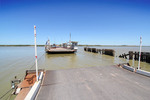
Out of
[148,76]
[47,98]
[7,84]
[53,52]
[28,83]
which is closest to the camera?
[47,98]

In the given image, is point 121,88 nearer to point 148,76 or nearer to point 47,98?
point 148,76

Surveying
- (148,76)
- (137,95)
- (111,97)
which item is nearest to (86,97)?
(111,97)

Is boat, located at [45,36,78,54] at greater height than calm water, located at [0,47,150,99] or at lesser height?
greater

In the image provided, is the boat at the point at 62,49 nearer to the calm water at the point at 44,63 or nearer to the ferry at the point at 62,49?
the ferry at the point at 62,49

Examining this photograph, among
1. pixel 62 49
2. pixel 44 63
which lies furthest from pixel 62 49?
pixel 44 63

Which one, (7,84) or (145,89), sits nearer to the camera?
(145,89)

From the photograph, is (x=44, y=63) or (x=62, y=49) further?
(x=62, y=49)

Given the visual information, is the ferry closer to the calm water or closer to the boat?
the boat

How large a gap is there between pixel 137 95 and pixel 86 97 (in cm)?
178

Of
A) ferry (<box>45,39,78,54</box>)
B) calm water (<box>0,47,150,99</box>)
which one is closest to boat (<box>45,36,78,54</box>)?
ferry (<box>45,39,78,54</box>)

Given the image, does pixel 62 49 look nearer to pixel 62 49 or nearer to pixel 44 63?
pixel 62 49

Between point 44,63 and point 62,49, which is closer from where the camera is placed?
point 44,63

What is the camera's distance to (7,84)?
4.58 m

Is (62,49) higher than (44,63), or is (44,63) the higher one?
(62,49)
